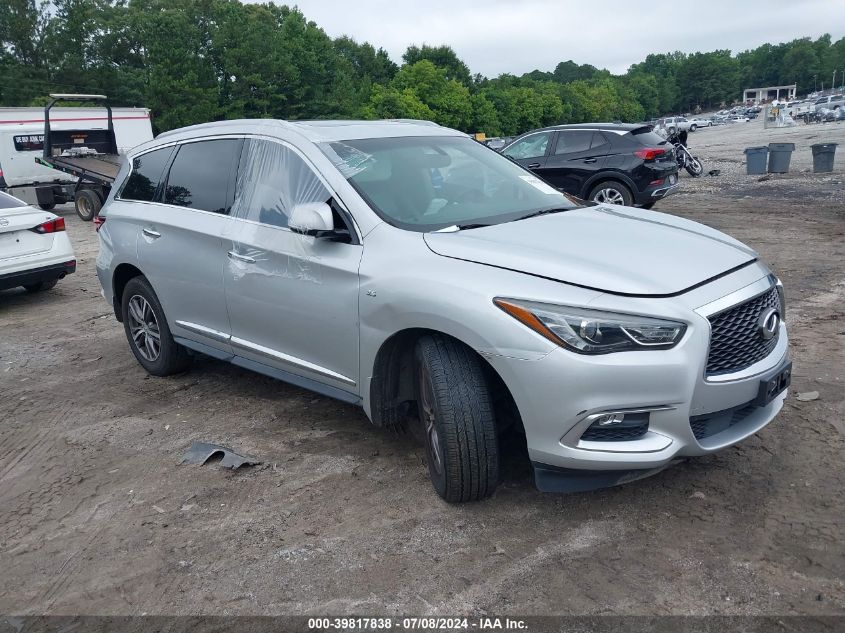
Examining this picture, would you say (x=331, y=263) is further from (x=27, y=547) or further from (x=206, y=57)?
(x=206, y=57)

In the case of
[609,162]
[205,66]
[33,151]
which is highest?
[205,66]

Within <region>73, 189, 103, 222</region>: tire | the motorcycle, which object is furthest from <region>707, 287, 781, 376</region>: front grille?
the motorcycle

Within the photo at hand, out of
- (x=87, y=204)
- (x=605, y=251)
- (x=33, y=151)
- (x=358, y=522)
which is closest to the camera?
(x=605, y=251)

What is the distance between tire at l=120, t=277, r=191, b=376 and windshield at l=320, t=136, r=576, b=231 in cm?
207

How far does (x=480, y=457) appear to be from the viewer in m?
3.31

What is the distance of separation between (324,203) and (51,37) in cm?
6601

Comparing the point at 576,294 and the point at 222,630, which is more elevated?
the point at 576,294

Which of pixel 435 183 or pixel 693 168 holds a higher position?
pixel 435 183

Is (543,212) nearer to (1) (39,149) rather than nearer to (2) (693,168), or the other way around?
(1) (39,149)

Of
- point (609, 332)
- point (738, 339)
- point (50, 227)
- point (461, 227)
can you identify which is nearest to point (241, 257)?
point (461, 227)

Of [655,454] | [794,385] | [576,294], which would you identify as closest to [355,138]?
[576,294]

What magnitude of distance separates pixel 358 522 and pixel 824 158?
762 inches

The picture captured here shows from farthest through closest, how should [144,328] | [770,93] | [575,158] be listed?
[770,93] → [575,158] → [144,328]

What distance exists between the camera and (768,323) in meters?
3.36
